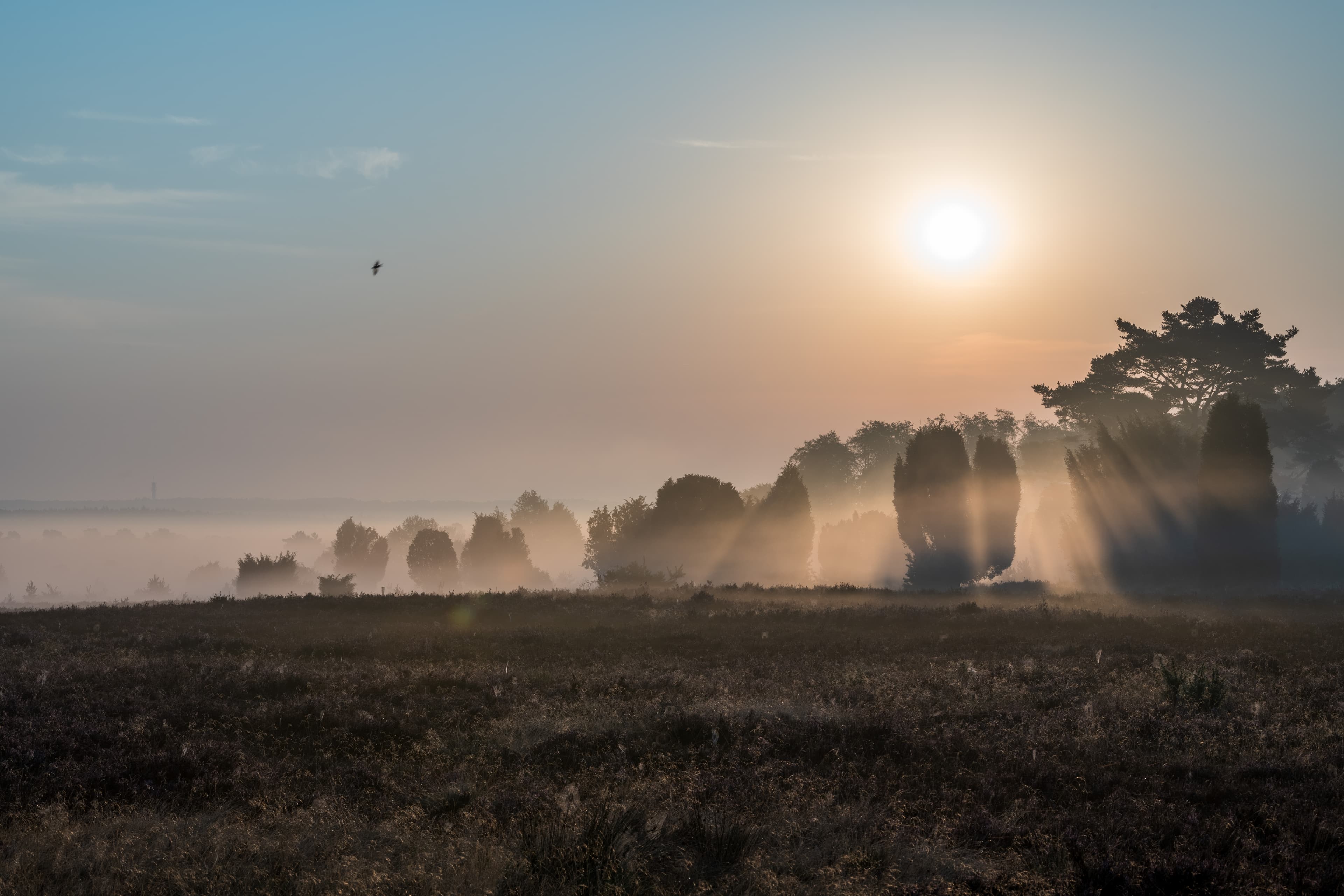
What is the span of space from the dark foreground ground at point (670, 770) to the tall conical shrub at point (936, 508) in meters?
34.5

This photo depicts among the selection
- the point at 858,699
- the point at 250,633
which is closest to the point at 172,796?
the point at 858,699

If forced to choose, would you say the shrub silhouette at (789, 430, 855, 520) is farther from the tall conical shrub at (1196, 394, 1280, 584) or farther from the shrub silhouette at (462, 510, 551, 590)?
the tall conical shrub at (1196, 394, 1280, 584)

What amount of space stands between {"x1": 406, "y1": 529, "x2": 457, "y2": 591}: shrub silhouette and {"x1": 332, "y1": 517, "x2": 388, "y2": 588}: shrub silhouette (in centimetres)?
1980

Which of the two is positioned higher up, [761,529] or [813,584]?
[761,529]

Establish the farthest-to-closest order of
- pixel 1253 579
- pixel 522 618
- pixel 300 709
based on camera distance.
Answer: pixel 1253 579 < pixel 522 618 < pixel 300 709

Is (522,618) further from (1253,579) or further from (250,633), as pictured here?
(1253,579)

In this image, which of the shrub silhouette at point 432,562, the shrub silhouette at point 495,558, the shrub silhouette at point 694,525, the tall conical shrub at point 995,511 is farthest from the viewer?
the shrub silhouette at point 495,558

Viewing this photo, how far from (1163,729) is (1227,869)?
5.21 m

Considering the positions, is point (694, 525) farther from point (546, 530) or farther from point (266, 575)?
point (546, 530)

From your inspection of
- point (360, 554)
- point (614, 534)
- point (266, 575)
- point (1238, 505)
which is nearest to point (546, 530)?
point (360, 554)

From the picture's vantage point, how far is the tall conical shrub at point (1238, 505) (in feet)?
147

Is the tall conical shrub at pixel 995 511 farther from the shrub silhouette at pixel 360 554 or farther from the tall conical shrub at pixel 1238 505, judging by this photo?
the shrub silhouette at pixel 360 554

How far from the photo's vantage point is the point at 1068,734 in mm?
12062

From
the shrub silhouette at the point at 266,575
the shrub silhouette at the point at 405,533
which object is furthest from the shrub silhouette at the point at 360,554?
the shrub silhouette at the point at 266,575
